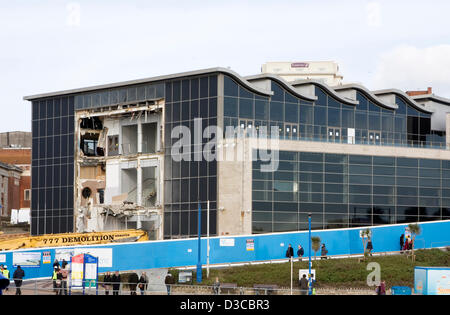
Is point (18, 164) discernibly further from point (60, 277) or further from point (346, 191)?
point (60, 277)

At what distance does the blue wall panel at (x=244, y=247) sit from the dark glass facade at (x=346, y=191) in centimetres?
1070

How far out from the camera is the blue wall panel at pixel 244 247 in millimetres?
58469

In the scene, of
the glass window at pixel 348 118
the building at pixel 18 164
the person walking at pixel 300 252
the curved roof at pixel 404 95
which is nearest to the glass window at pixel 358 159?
the glass window at pixel 348 118

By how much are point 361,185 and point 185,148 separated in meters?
17.5

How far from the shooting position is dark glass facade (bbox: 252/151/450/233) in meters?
76.8

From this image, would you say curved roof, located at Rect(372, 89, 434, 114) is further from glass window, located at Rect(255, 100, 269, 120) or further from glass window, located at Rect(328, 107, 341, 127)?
glass window, located at Rect(255, 100, 269, 120)

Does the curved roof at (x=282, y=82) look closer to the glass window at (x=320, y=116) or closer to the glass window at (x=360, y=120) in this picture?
the glass window at (x=320, y=116)

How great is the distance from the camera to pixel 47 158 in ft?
300

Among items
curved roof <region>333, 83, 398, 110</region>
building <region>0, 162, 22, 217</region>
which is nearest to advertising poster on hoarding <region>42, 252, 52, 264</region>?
curved roof <region>333, 83, 398, 110</region>

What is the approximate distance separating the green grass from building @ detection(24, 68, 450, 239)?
15.2 metres

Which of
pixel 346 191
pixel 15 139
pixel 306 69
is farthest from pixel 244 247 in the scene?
pixel 306 69

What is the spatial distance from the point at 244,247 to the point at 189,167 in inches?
747

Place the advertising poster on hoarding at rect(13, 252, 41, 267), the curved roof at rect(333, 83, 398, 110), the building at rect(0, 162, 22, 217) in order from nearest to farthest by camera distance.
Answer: the advertising poster on hoarding at rect(13, 252, 41, 267), the curved roof at rect(333, 83, 398, 110), the building at rect(0, 162, 22, 217)
